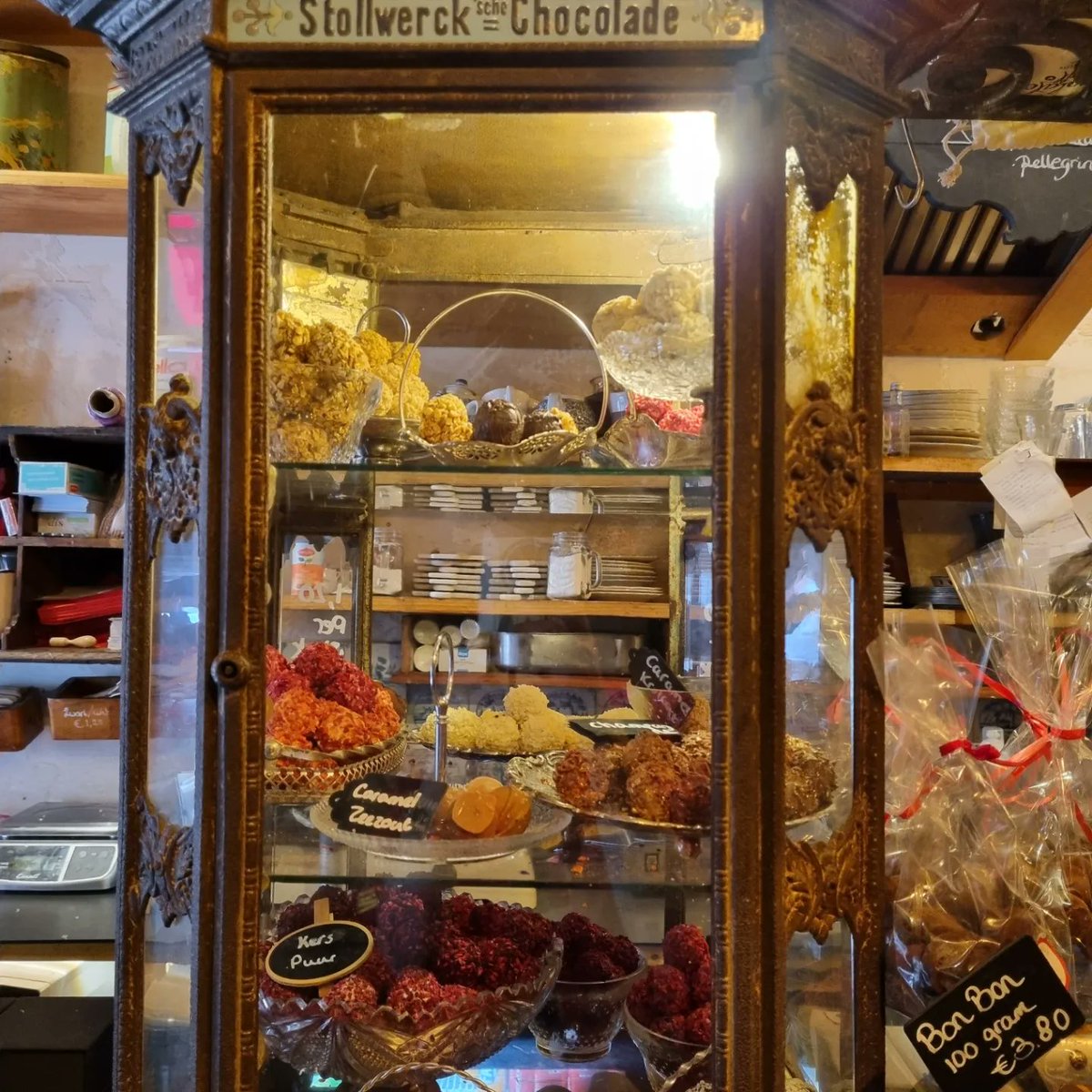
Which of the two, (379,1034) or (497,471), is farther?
(497,471)

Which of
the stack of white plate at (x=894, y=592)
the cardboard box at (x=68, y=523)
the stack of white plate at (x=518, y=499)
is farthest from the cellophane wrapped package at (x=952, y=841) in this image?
the cardboard box at (x=68, y=523)

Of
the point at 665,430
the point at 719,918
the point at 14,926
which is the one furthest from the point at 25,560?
the point at 719,918

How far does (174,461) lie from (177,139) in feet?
0.93

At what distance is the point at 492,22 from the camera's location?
684 mm

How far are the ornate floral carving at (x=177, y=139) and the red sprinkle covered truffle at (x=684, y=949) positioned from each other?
0.82m

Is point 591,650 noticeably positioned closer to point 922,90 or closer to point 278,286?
point 278,286

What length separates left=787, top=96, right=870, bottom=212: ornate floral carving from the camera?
27.9 inches

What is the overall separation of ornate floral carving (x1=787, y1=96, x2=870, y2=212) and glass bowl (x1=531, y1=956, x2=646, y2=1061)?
78cm

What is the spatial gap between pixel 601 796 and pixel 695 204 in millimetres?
600

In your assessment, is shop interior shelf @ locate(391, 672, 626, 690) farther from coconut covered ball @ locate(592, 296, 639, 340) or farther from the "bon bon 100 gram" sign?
the "bon bon 100 gram" sign

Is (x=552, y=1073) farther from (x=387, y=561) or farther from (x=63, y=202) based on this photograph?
(x=63, y=202)

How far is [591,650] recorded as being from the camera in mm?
992

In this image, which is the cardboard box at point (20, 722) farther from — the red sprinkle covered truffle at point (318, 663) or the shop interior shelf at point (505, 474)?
the shop interior shelf at point (505, 474)

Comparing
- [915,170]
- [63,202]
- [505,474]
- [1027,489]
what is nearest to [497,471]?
[505,474]
